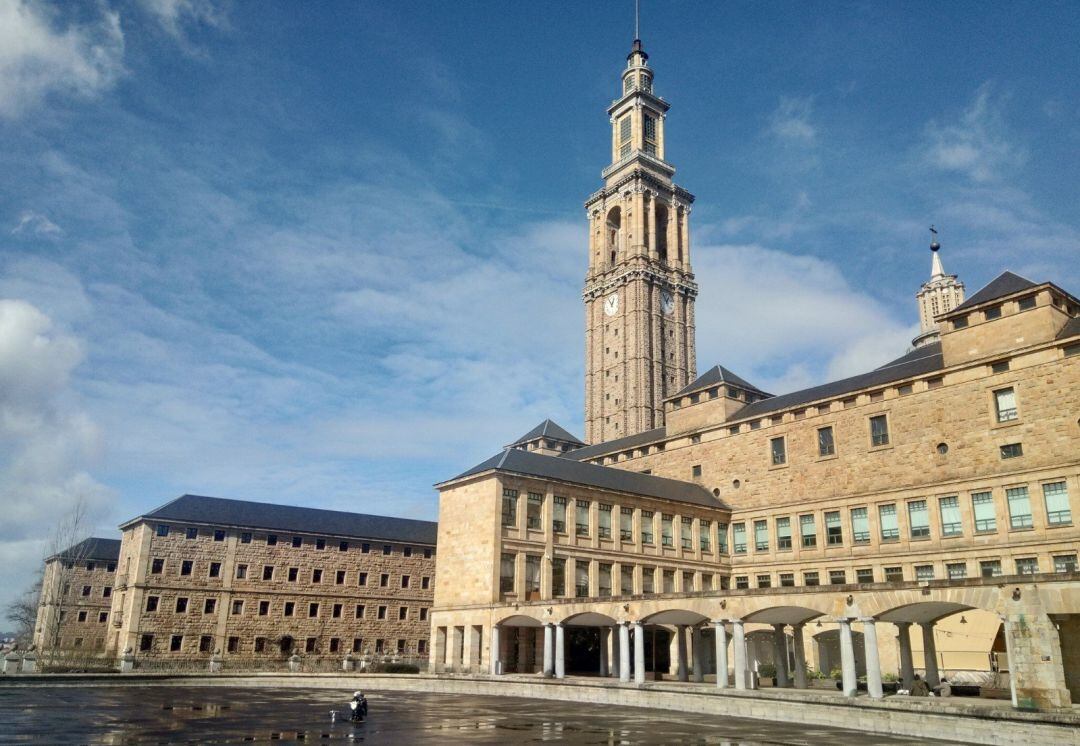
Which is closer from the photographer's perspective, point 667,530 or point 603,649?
point 603,649

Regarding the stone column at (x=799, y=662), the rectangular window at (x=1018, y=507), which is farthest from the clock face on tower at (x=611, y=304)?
the stone column at (x=799, y=662)

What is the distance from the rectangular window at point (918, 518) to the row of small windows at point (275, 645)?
3661 cm

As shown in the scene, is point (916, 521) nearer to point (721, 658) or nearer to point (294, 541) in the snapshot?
point (721, 658)

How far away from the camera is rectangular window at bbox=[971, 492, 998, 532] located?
137ft

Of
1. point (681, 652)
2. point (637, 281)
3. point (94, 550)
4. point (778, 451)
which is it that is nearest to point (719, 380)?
point (778, 451)

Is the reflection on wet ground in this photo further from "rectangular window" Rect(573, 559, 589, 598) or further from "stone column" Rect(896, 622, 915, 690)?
"rectangular window" Rect(573, 559, 589, 598)

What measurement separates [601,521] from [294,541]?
76.0 ft

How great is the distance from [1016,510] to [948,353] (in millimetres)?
9117

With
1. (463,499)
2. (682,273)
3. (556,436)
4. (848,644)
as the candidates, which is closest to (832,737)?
(848,644)

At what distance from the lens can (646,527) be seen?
5159 centimetres

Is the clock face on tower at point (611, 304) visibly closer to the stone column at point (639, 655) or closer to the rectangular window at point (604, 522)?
the rectangular window at point (604, 522)

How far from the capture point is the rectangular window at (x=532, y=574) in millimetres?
45344

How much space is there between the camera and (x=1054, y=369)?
131 feet

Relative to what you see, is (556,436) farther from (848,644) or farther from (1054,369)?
(848,644)
